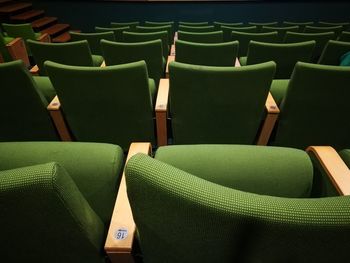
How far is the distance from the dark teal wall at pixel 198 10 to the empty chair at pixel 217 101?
4459 mm

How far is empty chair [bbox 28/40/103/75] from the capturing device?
177 centimetres

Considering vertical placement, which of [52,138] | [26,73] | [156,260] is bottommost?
[52,138]

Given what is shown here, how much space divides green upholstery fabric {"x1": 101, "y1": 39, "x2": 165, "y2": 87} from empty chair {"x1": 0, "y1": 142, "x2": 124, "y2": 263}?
1114mm

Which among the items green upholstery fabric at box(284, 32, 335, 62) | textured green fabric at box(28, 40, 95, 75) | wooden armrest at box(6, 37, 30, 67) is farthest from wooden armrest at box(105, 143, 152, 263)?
wooden armrest at box(6, 37, 30, 67)

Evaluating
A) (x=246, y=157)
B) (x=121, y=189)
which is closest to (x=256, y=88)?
(x=246, y=157)

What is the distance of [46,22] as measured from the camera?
495 cm

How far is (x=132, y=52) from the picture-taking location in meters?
1.70

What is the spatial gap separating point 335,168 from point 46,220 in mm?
823

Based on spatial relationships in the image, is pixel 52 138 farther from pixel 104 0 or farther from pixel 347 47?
pixel 104 0

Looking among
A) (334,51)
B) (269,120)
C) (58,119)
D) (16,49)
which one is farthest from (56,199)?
(16,49)

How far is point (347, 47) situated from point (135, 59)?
1.74 metres

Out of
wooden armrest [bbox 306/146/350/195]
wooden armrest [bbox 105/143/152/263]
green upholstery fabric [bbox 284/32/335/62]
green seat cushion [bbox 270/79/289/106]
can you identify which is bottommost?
green seat cushion [bbox 270/79/289/106]

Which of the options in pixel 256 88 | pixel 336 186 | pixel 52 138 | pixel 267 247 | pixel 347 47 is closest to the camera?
pixel 267 247

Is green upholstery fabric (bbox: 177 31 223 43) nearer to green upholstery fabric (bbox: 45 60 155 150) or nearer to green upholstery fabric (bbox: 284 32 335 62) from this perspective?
green upholstery fabric (bbox: 284 32 335 62)
